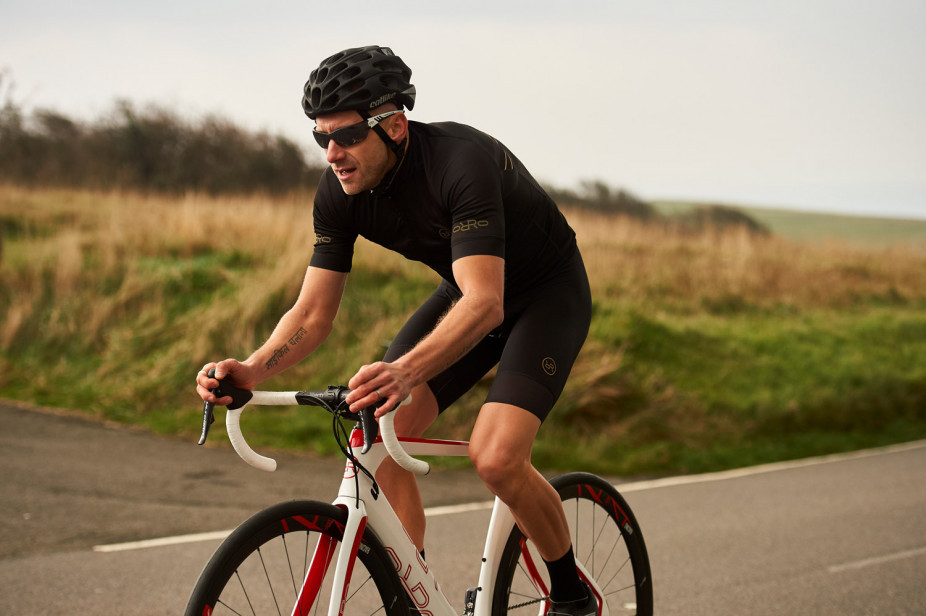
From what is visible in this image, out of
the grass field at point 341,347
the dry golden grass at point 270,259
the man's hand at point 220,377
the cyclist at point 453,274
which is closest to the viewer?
the man's hand at point 220,377

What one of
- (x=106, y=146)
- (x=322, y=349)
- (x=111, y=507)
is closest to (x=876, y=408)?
(x=322, y=349)

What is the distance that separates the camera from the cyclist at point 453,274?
115 inches

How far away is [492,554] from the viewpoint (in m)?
3.40

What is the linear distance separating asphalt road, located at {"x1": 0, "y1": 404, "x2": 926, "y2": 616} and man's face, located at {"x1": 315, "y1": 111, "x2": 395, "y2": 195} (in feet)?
8.72

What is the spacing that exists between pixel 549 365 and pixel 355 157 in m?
0.95

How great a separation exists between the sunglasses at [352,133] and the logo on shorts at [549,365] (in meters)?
0.96

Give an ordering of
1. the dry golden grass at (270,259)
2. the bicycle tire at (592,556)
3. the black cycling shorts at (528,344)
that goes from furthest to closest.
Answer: the dry golden grass at (270,259)
the bicycle tire at (592,556)
the black cycling shorts at (528,344)

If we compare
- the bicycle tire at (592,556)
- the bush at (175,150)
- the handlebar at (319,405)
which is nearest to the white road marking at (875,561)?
the bicycle tire at (592,556)

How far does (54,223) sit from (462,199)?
43.4ft

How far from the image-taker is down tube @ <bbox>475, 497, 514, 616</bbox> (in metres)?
3.34

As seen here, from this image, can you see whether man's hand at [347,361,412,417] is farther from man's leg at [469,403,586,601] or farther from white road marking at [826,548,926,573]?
white road marking at [826,548,926,573]

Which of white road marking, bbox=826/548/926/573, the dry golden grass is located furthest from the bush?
white road marking, bbox=826/548/926/573

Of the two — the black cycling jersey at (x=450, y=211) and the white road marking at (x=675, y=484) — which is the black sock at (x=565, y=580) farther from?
the white road marking at (x=675, y=484)

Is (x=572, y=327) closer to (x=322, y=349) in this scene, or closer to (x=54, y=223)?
(x=322, y=349)
